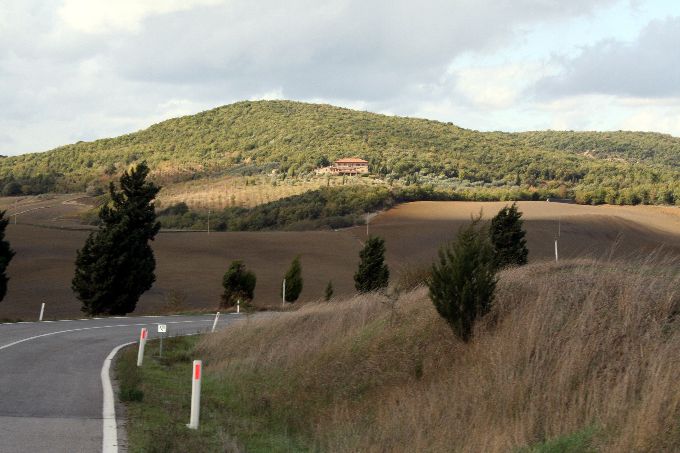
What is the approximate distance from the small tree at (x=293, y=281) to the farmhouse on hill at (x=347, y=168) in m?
88.9

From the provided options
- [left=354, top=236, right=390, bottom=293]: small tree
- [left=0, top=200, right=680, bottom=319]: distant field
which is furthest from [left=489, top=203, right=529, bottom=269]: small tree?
[left=0, top=200, right=680, bottom=319]: distant field

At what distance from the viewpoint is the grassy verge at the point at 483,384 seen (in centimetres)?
880

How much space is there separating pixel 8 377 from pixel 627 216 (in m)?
78.8

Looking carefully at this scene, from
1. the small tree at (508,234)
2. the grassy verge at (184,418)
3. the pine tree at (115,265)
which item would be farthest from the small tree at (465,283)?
the pine tree at (115,265)

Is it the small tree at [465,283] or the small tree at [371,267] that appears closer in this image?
the small tree at [465,283]

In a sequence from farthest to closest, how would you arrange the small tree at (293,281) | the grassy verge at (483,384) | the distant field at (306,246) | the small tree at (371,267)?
the distant field at (306,246) → the small tree at (293,281) → the small tree at (371,267) → the grassy verge at (483,384)

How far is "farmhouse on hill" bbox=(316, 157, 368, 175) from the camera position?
470 ft

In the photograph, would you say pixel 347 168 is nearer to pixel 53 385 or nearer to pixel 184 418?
pixel 53 385

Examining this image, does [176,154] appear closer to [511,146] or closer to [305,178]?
[305,178]

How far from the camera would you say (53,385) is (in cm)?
1351

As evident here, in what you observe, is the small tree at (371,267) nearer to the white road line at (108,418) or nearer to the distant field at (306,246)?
the distant field at (306,246)

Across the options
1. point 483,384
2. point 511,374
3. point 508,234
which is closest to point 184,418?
point 483,384

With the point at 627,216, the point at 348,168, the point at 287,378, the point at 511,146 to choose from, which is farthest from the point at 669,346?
the point at 511,146

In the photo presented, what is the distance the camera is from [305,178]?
14350 centimetres
